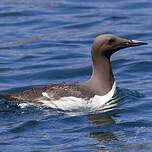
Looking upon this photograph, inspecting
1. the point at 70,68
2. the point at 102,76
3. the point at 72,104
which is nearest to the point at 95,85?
the point at 102,76

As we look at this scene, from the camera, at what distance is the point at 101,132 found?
309 inches

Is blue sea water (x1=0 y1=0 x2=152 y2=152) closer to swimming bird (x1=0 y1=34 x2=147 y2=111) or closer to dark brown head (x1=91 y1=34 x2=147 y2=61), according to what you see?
swimming bird (x1=0 y1=34 x2=147 y2=111)

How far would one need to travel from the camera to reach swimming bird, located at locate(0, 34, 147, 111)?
8633 millimetres

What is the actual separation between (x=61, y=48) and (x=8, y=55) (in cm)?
125

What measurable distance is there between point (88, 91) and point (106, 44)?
0.82m

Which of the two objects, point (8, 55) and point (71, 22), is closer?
point (8, 55)

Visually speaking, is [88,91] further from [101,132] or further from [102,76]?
[101,132]

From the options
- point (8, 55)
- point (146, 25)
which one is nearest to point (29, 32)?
point (8, 55)

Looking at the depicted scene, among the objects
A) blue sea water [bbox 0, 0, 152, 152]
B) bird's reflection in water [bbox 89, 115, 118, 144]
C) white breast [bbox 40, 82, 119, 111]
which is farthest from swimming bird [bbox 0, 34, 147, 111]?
bird's reflection in water [bbox 89, 115, 118, 144]

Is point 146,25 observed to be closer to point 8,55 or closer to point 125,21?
point 125,21

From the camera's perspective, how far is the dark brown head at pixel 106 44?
29.7 ft

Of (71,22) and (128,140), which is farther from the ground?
(71,22)

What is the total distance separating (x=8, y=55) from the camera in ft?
41.0

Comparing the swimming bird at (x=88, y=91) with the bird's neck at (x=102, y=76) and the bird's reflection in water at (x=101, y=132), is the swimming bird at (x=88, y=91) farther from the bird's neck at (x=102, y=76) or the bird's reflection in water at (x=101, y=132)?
the bird's reflection in water at (x=101, y=132)
